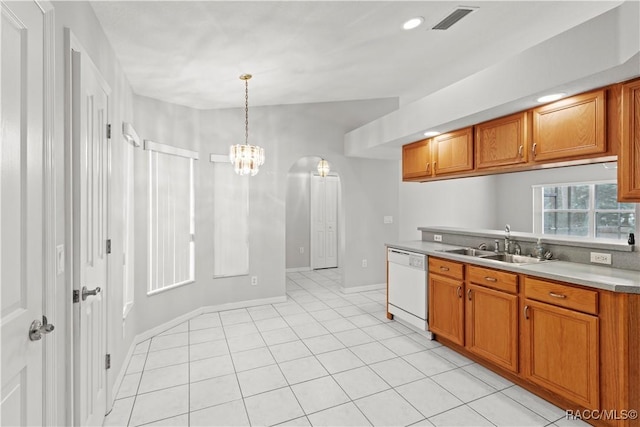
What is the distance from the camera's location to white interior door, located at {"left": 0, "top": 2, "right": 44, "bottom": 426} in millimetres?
1041

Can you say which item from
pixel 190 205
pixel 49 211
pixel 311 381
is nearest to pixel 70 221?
pixel 49 211

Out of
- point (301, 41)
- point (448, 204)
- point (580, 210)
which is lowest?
point (580, 210)

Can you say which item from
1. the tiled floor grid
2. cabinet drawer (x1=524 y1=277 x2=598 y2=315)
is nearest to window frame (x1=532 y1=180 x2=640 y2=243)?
cabinet drawer (x1=524 y1=277 x2=598 y2=315)

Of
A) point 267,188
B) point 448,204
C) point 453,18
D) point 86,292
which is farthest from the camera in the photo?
point 448,204

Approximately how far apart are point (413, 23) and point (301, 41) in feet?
2.99

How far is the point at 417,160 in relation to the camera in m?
4.04

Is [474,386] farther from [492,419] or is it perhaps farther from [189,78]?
[189,78]

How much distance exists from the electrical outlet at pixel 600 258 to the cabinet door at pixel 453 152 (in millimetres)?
1243

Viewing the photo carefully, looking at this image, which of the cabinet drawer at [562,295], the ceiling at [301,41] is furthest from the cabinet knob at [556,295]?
the ceiling at [301,41]

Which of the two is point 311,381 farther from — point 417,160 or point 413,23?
point 413,23

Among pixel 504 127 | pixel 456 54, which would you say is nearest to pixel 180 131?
pixel 456 54

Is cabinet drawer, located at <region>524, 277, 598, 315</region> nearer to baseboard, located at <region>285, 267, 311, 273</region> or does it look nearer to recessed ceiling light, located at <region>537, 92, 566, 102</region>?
recessed ceiling light, located at <region>537, 92, 566, 102</region>

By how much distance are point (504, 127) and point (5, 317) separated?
133 inches

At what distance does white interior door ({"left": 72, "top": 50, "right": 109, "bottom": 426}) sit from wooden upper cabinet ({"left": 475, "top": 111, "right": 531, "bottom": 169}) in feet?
10.0
